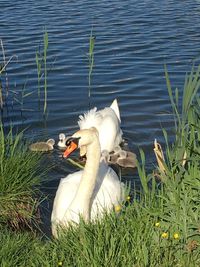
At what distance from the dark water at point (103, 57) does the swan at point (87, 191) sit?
179cm

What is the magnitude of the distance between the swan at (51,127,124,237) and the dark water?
5.89 ft

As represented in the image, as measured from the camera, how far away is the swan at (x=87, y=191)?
7504 millimetres

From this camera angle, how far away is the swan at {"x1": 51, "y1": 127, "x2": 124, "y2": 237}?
7.50 metres

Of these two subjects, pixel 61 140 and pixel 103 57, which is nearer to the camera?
pixel 61 140

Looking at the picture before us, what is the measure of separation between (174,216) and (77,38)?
38.6 ft

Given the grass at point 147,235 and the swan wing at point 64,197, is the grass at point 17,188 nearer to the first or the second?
the swan wing at point 64,197

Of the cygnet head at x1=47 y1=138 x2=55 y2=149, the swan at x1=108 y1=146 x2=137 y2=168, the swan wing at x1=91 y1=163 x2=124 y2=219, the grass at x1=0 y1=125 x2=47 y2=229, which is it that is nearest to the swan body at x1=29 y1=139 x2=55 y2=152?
the cygnet head at x1=47 y1=138 x2=55 y2=149

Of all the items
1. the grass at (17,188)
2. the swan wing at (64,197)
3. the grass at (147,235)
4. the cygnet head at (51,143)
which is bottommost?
the cygnet head at (51,143)

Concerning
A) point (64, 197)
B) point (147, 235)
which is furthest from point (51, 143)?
point (147, 235)

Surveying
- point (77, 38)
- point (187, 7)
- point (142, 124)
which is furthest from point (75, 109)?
point (187, 7)

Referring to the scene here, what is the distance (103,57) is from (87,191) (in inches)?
337

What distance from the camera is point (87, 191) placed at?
7.53 m

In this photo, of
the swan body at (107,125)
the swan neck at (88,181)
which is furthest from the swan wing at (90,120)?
the swan neck at (88,181)

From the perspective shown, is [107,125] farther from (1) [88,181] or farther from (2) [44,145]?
(1) [88,181]
